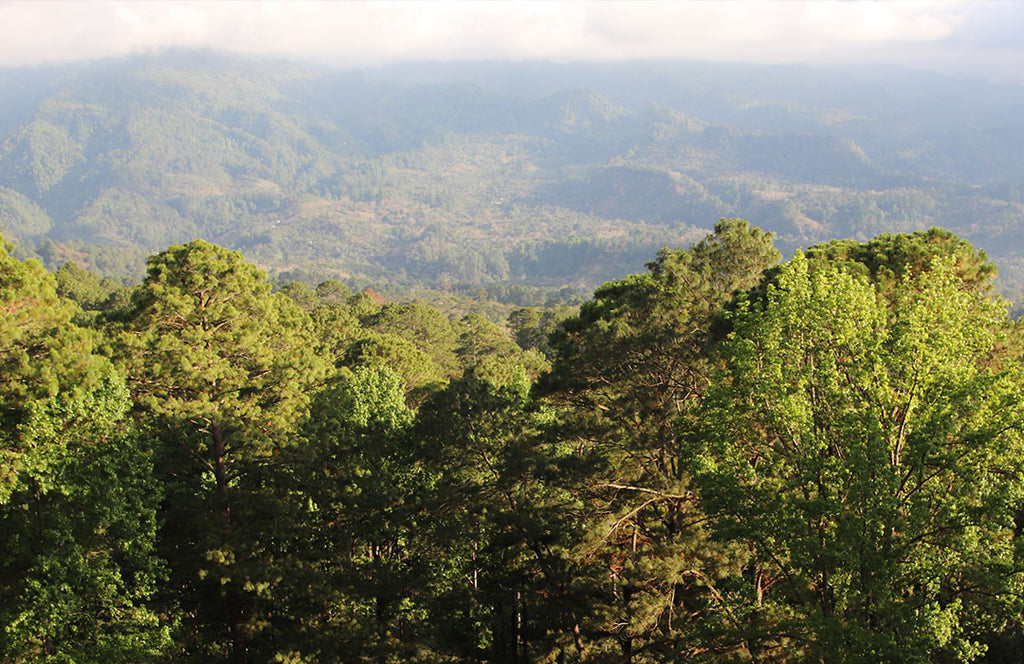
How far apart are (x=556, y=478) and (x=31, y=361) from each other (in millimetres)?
10578

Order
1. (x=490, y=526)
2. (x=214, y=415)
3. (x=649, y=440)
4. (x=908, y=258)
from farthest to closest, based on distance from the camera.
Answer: (x=908, y=258), (x=490, y=526), (x=214, y=415), (x=649, y=440)

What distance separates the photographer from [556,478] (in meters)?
15.0

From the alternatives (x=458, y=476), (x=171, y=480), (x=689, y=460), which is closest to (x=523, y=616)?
(x=458, y=476)

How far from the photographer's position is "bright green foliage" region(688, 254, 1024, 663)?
9141 millimetres

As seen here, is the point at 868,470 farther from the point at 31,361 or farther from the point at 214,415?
the point at 31,361

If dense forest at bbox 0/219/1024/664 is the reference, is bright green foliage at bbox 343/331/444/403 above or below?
below

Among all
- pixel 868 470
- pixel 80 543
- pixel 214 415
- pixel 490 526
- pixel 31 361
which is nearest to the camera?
pixel 868 470

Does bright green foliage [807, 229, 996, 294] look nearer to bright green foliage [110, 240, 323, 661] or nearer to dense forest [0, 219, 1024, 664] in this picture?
dense forest [0, 219, 1024, 664]

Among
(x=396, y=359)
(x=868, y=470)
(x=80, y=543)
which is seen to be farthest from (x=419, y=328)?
(x=868, y=470)

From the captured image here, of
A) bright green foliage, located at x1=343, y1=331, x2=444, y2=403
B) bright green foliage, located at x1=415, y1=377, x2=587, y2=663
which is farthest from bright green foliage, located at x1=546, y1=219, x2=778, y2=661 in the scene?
bright green foliage, located at x1=343, y1=331, x2=444, y2=403

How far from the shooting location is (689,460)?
1184 centimetres

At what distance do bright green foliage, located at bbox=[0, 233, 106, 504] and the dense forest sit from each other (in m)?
0.05

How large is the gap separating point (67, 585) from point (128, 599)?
1.12 meters

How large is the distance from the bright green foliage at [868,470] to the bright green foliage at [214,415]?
33.6ft
